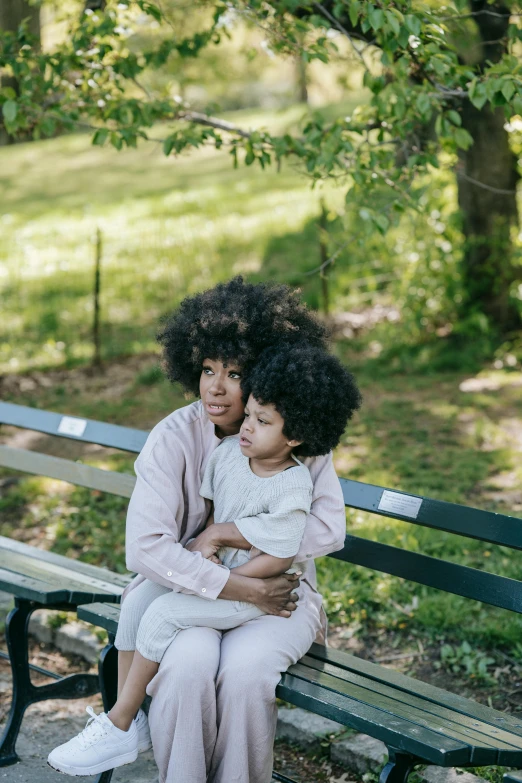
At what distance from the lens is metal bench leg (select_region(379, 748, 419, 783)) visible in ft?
8.09

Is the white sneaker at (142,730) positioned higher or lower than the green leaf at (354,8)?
lower

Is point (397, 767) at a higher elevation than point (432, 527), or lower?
lower

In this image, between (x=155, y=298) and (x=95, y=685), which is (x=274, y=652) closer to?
(x=95, y=685)

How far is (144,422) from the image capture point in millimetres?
6812

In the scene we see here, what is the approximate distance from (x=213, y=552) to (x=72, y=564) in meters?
1.14

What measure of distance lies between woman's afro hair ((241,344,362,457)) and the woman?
7 centimetres

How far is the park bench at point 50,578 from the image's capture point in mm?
3311

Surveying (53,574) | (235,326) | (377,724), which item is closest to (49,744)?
(53,574)

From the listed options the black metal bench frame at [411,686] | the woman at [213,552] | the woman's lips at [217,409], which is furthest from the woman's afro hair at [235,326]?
the black metal bench frame at [411,686]

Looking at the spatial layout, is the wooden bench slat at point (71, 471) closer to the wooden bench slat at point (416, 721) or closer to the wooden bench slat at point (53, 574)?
the wooden bench slat at point (53, 574)

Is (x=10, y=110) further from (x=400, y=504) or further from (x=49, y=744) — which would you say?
(x=49, y=744)

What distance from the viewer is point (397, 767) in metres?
2.48

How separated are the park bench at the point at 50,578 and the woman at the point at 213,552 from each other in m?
0.41

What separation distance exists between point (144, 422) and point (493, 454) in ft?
7.91
